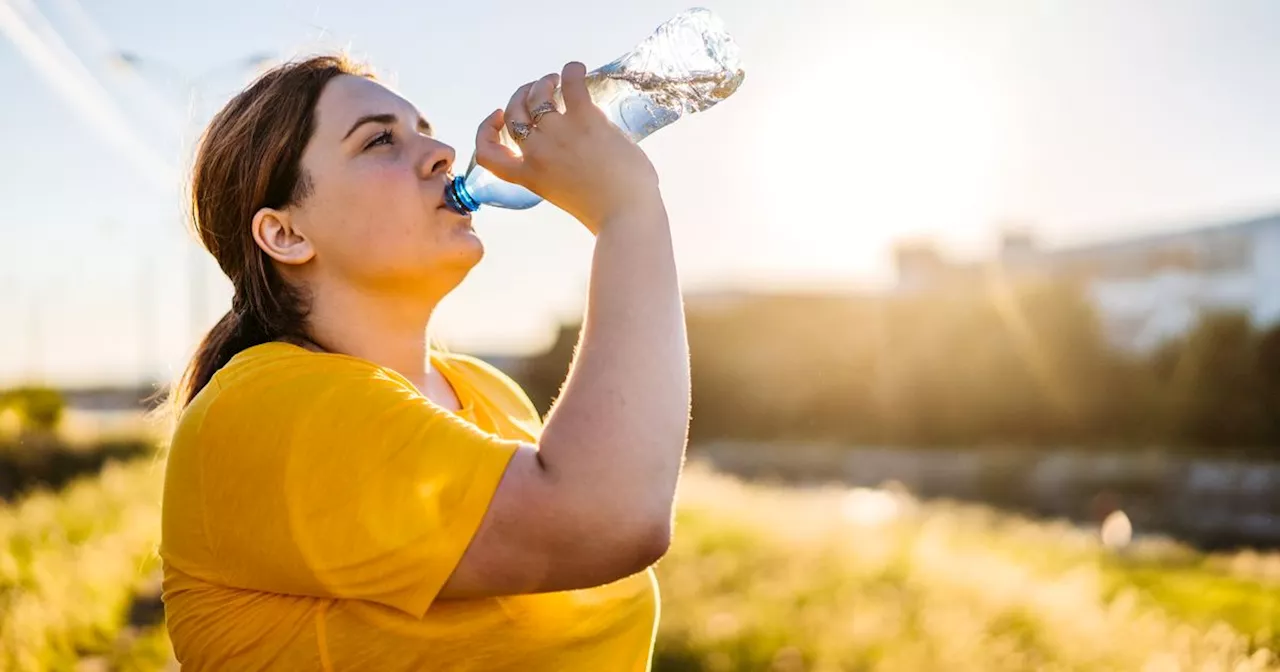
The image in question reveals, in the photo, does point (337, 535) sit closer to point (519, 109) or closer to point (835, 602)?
point (519, 109)

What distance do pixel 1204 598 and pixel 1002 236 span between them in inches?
1457

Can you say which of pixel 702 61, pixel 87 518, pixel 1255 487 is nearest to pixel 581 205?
pixel 702 61

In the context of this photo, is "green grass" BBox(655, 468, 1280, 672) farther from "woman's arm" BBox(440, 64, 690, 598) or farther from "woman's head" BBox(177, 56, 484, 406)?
"woman's arm" BBox(440, 64, 690, 598)

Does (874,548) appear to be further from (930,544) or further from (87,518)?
(87,518)

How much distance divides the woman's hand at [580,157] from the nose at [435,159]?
35cm

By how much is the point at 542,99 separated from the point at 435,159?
1.36 feet

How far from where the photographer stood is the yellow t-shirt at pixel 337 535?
161 centimetres

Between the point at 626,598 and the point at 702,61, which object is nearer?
the point at 626,598

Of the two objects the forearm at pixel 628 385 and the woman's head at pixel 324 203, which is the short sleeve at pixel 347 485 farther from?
the woman's head at pixel 324 203

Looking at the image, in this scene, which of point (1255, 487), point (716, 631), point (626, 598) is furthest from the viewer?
point (1255, 487)

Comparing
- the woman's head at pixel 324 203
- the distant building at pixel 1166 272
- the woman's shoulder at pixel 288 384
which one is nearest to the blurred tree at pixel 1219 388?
the distant building at pixel 1166 272

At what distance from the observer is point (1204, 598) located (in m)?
9.45

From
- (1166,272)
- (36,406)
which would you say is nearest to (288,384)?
(36,406)

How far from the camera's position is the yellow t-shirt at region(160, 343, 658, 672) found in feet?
5.28
